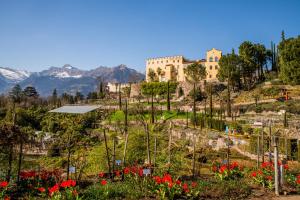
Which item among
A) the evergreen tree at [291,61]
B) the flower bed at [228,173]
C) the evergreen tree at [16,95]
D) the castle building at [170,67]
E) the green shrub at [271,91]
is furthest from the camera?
the castle building at [170,67]

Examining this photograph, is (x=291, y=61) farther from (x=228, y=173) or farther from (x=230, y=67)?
(x=228, y=173)

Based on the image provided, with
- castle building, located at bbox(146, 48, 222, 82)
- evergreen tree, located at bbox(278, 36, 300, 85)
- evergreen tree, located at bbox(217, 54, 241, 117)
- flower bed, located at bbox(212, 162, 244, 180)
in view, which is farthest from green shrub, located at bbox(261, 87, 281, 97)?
flower bed, located at bbox(212, 162, 244, 180)

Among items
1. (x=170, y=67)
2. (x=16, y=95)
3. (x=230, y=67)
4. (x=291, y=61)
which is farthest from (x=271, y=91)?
(x=16, y=95)


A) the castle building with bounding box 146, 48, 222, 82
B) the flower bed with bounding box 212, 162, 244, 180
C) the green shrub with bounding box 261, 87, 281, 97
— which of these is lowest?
the flower bed with bounding box 212, 162, 244, 180

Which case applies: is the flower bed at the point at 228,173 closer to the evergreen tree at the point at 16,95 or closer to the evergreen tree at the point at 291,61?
the evergreen tree at the point at 291,61

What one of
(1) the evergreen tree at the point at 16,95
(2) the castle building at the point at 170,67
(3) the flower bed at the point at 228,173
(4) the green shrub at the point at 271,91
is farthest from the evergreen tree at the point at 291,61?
(1) the evergreen tree at the point at 16,95

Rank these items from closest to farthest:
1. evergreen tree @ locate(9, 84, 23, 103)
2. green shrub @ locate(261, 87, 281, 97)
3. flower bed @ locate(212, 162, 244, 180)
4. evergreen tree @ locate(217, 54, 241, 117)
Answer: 1. flower bed @ locate(212, 162, 244, 180)
2. green shrub @ locate(261, 87, 281, 97)
3. evergreen tree @ locate(217, 54, 241, 117)
4. evergreen tree @ locate(9, 84, 23, 103)

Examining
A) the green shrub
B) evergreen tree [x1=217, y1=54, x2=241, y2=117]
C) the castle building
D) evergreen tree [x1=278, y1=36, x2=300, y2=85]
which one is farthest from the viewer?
the castle building

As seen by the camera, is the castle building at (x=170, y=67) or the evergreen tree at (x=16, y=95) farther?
the castle building at (x=170, y=67)

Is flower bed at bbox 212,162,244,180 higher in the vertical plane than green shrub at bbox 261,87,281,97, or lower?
lower

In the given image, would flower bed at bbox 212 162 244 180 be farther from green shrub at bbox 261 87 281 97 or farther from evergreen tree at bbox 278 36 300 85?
green shrub at bbox 261 87 281 97

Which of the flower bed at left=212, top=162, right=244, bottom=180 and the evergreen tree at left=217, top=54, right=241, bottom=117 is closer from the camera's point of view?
the flower bed at left=212, top=162, right=244, bottom=180

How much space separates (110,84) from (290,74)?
75076 millimetres

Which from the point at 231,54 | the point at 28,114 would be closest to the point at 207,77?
the point at 231,54
